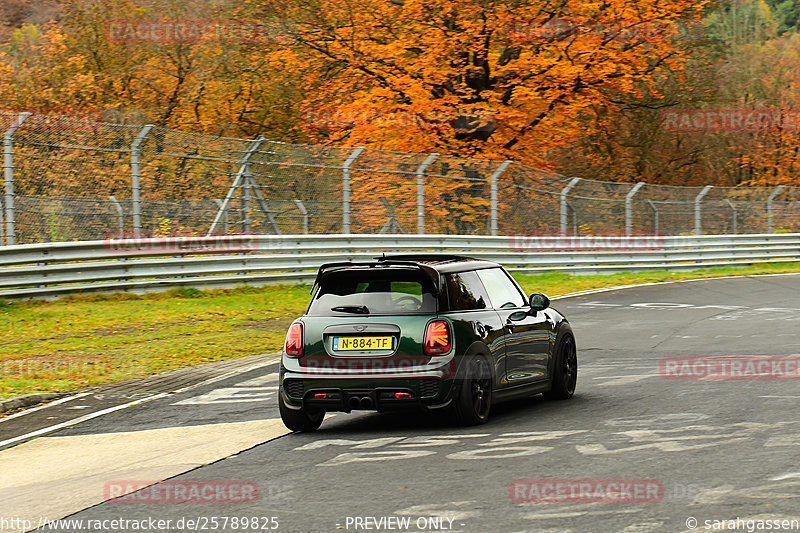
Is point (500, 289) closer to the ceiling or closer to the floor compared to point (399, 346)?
closer to the ceiling

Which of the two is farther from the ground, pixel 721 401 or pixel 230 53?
pixel 230 53

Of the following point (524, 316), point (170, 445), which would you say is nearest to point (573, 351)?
point (524, 316)

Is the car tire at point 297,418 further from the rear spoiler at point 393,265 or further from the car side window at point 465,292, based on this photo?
the car side window at point 465,292

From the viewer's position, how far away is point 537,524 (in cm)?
578

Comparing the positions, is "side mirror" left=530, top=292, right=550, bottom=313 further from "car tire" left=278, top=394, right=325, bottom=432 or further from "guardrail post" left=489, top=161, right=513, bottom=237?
"guardrail post" left=489, top=161, right=513, bottom=237

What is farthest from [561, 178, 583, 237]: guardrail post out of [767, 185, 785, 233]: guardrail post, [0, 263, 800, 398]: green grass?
[0, 263, 800, 398]: green grass

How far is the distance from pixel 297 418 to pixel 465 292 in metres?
1.73

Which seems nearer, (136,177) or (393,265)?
(393,265)

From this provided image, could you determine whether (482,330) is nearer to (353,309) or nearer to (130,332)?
(353,309)

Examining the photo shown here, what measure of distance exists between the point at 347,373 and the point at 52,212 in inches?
437

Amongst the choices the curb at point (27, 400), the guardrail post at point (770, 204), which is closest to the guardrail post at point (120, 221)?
the curb at point (27, 400)

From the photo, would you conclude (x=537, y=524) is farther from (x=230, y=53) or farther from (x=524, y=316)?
(x=230, y=53)

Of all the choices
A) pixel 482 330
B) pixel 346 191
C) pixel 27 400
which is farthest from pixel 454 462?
pixel 346 191

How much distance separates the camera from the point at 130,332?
51.9 ft
